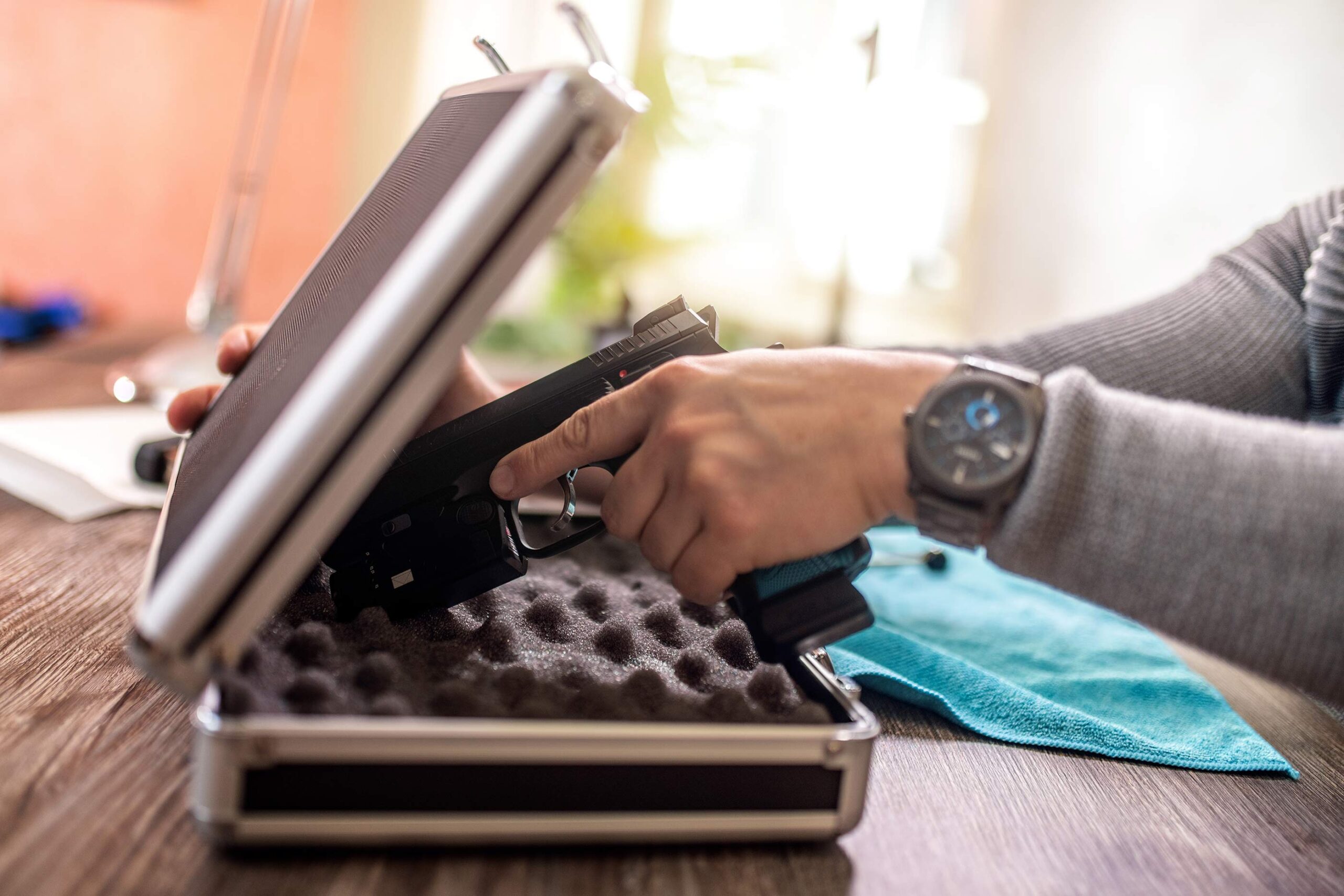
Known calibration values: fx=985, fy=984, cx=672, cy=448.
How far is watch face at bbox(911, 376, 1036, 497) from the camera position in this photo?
1.59 ft

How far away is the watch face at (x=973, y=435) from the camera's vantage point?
0.48 metres

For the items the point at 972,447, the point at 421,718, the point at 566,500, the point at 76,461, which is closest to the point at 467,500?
the point at 566,500

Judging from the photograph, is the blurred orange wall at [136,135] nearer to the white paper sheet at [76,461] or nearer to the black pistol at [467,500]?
the white paper sheet at [76,461]

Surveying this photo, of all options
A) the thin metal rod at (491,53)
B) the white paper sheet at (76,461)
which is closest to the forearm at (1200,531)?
the thin metal rod at (491,53)

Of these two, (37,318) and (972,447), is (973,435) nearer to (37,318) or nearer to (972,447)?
(972,447)

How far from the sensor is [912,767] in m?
0.53

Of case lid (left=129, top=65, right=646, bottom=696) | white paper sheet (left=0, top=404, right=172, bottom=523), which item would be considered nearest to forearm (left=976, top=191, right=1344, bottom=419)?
case lid (left=129, top=65, right=646, bottom=696)

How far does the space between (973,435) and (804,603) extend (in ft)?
0.39

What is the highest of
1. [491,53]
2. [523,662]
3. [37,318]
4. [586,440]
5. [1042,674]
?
[491,53]

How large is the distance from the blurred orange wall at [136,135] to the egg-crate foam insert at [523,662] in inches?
96.8

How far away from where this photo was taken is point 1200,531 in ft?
1.54

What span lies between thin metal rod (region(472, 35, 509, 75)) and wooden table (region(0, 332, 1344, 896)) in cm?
40

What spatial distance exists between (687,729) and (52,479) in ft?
2.71

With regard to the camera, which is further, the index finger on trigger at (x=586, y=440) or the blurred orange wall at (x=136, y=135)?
the blurred orange wall at (x=136, y=135)
